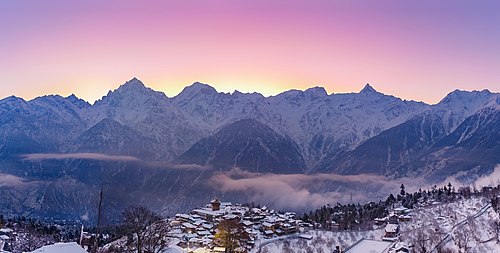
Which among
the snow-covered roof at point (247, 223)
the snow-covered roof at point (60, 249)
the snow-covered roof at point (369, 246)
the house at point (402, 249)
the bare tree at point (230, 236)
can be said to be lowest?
the snow-covered roof at point (369, 246)

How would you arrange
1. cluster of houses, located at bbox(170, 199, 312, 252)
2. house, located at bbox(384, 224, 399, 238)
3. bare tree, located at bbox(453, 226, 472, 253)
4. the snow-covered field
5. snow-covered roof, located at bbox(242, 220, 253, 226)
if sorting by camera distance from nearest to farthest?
bare tree, located at bbox(453, 226, 472, 253)
the snow-covered field
cluster of houses, located at bbox(170, 199, 312, 252)
house, located at bbox(384, 224, 399, 238)
snow-covered roof, located at bbox(242, 220, 253, 226)

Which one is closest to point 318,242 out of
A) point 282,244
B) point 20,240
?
point 282,244

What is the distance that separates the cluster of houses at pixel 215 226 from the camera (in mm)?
77688

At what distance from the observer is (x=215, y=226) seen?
93.8 metres

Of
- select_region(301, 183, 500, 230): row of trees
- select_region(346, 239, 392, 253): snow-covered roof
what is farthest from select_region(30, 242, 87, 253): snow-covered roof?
select_region(301, 183, 500, 230): row of trees

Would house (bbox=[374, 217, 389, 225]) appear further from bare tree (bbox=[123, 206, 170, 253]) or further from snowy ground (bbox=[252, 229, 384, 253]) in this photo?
bare tree (bbox=[123, 206, 170, 253])

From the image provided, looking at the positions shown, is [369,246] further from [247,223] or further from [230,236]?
[247,223]

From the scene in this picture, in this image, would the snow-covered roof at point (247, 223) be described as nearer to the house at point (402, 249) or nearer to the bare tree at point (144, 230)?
the house at point (402, 249)

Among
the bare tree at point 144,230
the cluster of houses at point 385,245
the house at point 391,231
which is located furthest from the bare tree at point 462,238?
the bare tree at point 144,230

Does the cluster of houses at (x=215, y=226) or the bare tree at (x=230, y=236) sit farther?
the cluster of houses at (x=215, y=226)

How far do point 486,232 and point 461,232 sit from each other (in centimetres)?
338

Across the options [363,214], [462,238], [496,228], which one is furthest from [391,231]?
[363,214]

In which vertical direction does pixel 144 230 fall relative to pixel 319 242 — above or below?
above

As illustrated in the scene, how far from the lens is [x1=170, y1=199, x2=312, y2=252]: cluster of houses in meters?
77.7
